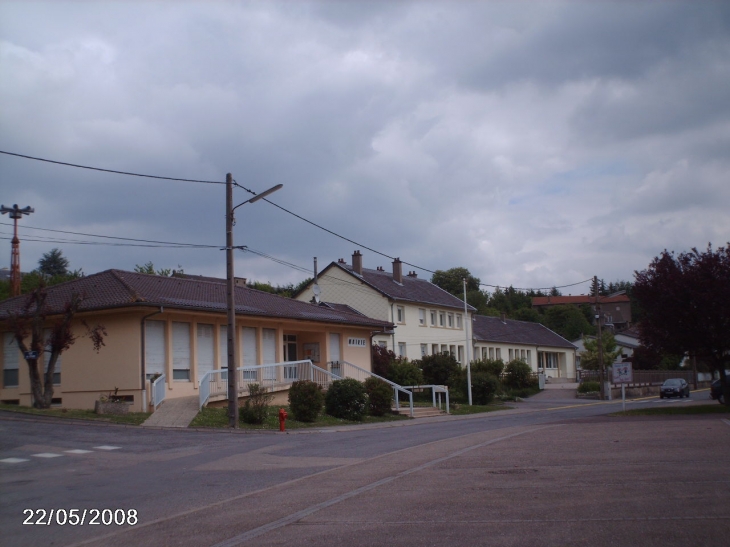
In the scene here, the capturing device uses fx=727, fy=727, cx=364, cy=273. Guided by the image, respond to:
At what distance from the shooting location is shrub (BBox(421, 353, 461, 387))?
45656 mm

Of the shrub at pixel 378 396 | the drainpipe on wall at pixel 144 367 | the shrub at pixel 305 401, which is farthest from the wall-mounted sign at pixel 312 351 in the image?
the drainpipe on wall at pixel 144 367

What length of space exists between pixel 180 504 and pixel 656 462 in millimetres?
8080

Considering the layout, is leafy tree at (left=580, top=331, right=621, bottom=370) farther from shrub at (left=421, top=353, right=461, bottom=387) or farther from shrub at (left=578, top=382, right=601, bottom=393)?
shrub at (left=421, top=353, right=461, bottom=387)

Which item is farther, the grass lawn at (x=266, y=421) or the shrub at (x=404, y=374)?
the shrub at (x=404, y=374)

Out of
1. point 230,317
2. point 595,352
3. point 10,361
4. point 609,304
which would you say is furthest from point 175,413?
point 609,304

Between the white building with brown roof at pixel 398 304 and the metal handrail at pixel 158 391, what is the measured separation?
78.7ft

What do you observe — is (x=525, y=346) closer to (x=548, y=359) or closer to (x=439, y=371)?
(x=548, y=359)

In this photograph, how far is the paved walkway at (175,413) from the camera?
23234mm

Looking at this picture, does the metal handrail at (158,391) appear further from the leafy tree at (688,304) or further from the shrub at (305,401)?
the leafy tree at (688,304)

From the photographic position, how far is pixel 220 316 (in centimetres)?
3017

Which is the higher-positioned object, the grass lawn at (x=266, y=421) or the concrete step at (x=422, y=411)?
the grass lawn at (x=266, y=421)

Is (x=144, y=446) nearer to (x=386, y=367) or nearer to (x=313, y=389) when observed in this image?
(x=313, y=389)

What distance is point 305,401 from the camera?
86.8 feet

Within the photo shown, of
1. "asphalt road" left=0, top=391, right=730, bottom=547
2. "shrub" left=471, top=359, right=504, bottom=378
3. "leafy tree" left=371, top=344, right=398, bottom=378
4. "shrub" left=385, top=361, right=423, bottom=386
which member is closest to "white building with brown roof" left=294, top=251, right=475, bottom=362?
"leafy tree" left=371, top=344, right=398, bottom=378
